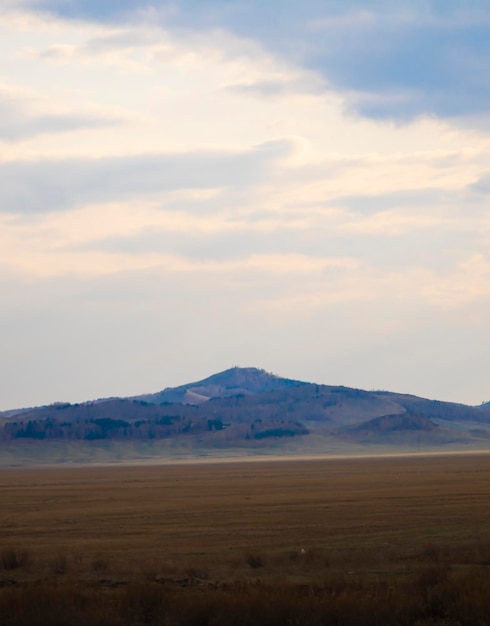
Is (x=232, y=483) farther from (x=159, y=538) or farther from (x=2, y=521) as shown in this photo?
(x=159, y=538)

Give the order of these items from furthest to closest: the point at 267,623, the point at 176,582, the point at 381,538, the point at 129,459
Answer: the point at 129,459
the point at 381,538
the point at 176,582
the point at 267,623

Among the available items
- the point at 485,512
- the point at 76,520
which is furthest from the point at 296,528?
the point at 76,520

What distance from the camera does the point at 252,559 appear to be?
90.7ft

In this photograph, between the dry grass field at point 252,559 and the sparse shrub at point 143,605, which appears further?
the sparse shrub at point 143,605

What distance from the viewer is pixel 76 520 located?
161 ft

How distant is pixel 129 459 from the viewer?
198250 millimetres

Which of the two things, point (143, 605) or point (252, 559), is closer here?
point (143, 605)

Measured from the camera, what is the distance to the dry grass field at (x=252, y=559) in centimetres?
1841

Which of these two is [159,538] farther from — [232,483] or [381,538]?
[232,483]

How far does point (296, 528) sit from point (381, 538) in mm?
5799

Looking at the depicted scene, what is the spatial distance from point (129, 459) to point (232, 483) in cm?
11623

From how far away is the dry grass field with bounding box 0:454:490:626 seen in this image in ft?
60.4

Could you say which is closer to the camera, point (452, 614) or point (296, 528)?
point (452, 614)

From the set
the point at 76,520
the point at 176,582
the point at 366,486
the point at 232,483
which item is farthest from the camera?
the point at 232,483
